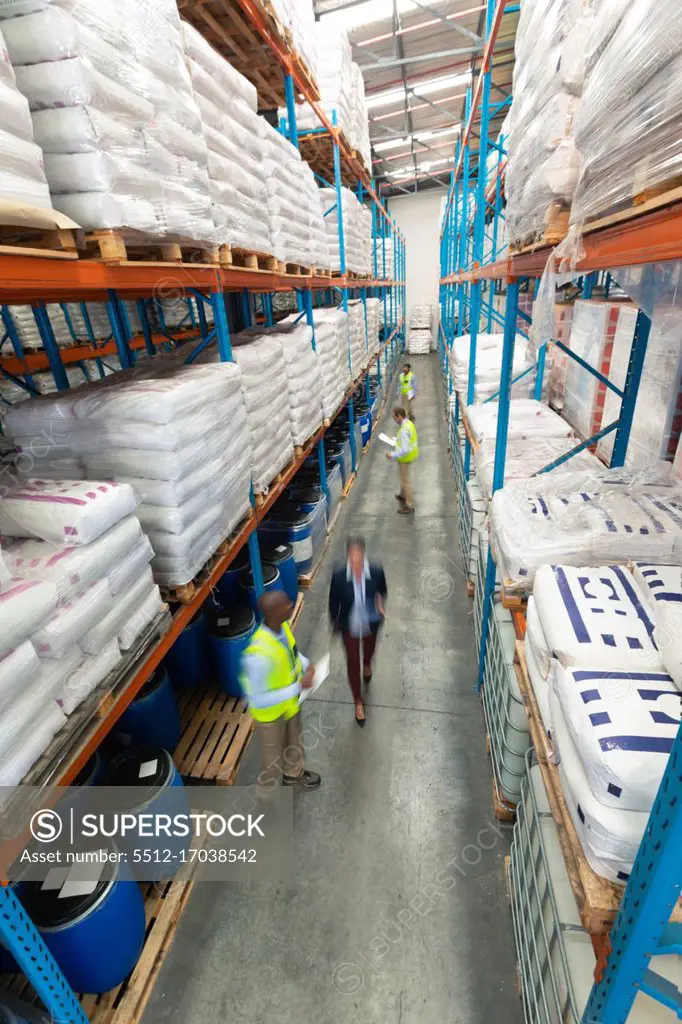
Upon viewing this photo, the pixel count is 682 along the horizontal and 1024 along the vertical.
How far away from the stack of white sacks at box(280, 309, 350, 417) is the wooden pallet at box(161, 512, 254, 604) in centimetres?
333

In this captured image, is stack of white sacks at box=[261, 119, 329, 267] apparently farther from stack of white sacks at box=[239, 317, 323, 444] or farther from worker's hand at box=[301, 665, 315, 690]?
worker's hand at box=[301, 665, 315, 690]

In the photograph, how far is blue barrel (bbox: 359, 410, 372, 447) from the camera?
10.9m

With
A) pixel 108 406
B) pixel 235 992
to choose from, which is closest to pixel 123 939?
pixel 235 992

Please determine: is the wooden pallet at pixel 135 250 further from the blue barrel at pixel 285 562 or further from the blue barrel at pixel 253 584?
the blue barrel at pixel 285 562

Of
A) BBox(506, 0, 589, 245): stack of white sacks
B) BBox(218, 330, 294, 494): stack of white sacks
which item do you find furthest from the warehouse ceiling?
BBox(218, 330, 294, 494): stack of white sacks

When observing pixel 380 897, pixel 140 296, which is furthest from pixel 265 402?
pixel 380 897

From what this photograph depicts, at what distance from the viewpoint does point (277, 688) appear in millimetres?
3252

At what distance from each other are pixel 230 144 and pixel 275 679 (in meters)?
3.99

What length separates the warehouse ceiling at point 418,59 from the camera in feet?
27.9

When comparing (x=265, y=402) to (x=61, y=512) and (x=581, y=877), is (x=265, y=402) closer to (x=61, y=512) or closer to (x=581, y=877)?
(x=61, y=512)

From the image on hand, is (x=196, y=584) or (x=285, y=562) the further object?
(x=285, y=562)

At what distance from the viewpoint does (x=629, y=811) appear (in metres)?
1.42

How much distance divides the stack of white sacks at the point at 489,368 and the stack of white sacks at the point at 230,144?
12.4ft

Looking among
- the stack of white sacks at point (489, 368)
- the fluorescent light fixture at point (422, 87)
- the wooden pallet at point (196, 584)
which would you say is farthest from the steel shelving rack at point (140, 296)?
the fluorescent light fixture at point (422, 87)
